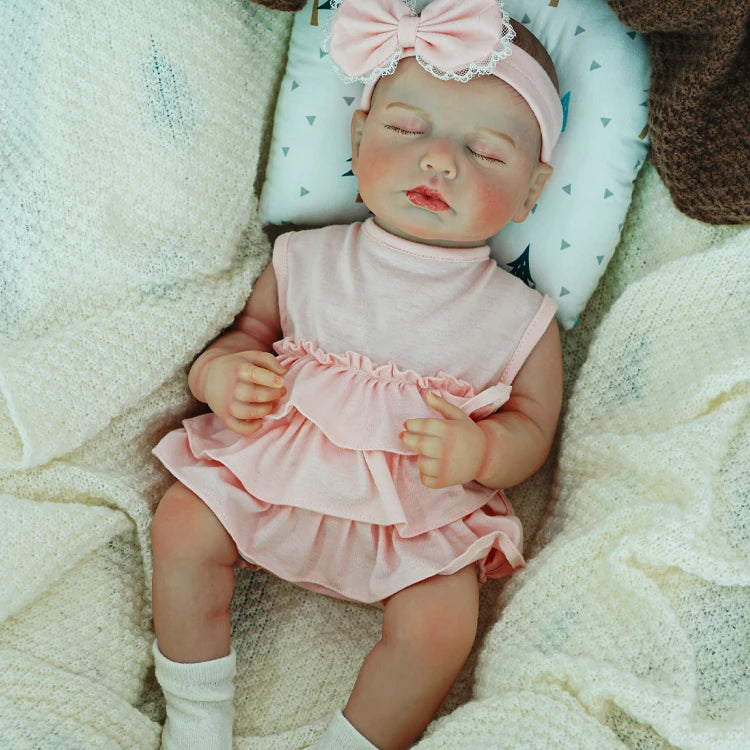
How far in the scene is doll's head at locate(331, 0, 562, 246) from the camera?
1178 mm

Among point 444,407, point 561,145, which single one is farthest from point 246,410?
point 561,145

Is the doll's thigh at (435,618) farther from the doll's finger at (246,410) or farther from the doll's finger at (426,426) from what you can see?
the doll's finger at (246,410)

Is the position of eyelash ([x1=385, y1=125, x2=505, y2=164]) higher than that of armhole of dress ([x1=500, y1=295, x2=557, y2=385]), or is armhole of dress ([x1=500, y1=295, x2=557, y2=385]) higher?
eyelash ([x1=385, y1=125, x2=505, y2=164])

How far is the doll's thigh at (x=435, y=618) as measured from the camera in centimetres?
109

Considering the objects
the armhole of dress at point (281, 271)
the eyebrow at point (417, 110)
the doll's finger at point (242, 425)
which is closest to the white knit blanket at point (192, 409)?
the armhole of dress at point (281, 271)

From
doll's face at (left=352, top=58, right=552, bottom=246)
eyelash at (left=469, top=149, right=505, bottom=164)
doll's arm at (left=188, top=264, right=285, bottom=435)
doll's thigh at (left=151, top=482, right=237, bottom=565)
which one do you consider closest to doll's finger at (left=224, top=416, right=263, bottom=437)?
doll's arm at (left=188, top=264, right=285, bottom=435)

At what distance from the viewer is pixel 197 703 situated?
42.9 inches

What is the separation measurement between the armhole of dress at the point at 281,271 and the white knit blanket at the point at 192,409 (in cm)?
3

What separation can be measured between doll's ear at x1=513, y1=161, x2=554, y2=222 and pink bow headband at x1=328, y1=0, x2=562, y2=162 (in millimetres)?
51

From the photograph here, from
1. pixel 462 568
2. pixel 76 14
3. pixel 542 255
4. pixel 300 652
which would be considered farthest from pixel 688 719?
pixel 76 14

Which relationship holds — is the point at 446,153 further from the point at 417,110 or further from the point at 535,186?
the point at 535,186

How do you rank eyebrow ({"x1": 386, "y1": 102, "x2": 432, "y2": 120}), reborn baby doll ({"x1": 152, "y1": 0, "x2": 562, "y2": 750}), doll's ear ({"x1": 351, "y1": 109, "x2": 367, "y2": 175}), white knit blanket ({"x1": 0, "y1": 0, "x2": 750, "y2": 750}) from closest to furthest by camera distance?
white knit blanket ({"x1": 0, "y1": 0, "x2": 750, "y2": 750}) → reborn baby doll ({"x1": 152, "y1": 0, "x2": 562, "y2": 750}) → eyebrow ({"x1": 386, "y1": 102, "x2": 432, "y2": 120}) → doll's ear ({"x1": 351, "y1": 109, "x2": 367, "y2": 175})

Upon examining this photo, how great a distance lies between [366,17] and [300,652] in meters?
0.89

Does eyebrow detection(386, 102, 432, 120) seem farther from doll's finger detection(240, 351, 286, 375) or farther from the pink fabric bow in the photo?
doll's finger detection(240, 351, 286, 375)
